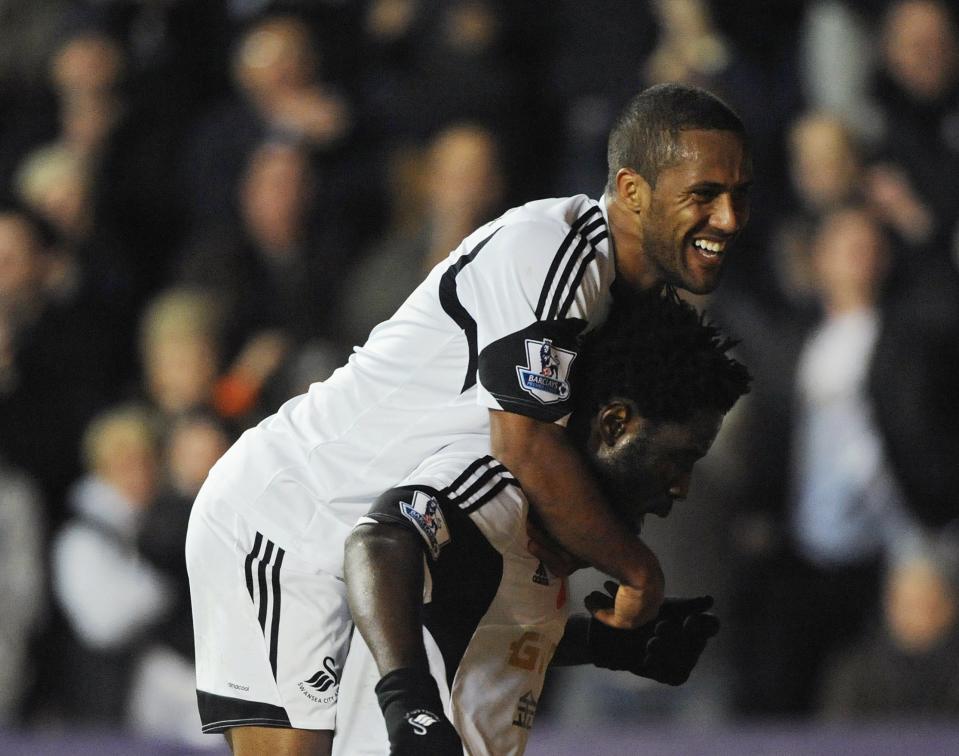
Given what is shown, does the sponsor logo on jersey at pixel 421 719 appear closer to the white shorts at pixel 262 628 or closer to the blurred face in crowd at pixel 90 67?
the white shorts at pixel 262 628

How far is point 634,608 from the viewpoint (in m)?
3.48

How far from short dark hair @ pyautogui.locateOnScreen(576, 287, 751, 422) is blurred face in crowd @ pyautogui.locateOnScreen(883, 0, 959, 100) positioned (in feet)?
12.3

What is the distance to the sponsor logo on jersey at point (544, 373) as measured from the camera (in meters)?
3.34

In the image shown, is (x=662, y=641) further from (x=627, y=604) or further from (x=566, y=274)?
(x=566, y=274)

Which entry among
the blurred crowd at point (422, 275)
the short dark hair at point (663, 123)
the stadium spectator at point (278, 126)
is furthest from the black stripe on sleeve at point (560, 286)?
the stadium spectator at point (278, 126)

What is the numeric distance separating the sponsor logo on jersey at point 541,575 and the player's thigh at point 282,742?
24.2 inches

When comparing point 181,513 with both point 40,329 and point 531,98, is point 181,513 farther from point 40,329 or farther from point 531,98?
point 531,98

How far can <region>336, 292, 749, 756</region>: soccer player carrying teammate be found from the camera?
124 inches

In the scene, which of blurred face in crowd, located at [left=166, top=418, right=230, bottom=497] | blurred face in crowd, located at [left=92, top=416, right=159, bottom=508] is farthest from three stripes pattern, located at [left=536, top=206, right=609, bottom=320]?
blurred face in crowd, located at [left=92, top=416, right=159, bottom=508]

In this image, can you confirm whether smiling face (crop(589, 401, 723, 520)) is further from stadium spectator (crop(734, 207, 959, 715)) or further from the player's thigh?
stadium spectator (crop(734, 207, 959, 715))

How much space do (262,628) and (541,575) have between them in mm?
650

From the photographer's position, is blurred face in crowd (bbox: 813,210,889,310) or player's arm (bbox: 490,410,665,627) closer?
player's arm (bbox: 490,410,665,627)

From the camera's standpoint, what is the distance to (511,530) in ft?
11.1

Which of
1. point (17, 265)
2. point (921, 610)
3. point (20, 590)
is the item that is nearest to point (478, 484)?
A: point (921, 610)
